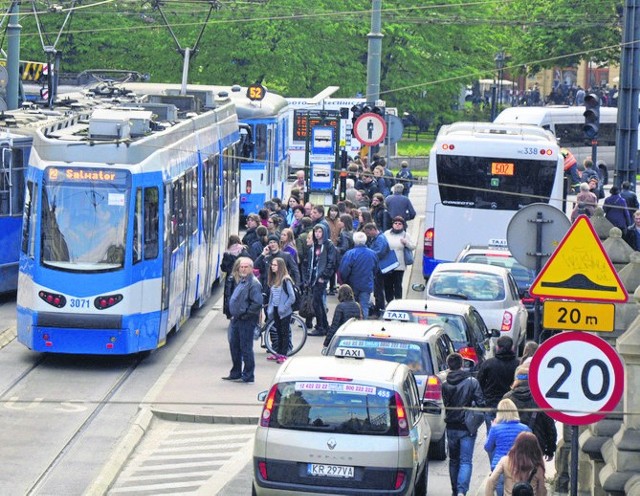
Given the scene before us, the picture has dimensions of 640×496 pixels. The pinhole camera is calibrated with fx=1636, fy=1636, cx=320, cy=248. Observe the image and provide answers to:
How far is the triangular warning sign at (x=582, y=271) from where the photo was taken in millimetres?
11922

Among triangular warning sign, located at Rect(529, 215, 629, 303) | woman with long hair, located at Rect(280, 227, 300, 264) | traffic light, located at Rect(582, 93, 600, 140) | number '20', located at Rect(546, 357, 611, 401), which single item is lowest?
woman with long hair, located at Rect(280, 227, 300, 264)

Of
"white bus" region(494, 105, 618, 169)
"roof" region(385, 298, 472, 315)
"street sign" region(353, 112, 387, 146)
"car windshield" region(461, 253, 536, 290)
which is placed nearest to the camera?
"roof" region(385, 298, 472, 315)

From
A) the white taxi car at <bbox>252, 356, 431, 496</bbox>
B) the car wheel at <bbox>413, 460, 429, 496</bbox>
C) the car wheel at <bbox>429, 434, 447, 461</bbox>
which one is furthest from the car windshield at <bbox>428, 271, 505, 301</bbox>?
the white taxi car at <bbox>252, 356, 431, 496</bbox>

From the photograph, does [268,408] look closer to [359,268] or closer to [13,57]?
[359,268]

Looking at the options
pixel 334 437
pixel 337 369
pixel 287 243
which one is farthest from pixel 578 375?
pixel 287 243

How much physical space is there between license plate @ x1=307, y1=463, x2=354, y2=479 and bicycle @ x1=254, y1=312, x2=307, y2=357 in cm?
884

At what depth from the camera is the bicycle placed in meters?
22.3

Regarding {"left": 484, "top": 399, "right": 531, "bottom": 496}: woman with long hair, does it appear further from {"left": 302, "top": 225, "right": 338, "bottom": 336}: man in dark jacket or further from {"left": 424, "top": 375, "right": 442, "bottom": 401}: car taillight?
{"left": 302, "top": 225, "right": 338, "bottom": 336}: man in dark jacket

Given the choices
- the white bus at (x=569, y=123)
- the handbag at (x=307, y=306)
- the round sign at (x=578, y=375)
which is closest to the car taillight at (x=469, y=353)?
the handbag at (x=307, y=306)

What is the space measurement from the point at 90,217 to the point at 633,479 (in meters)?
10.0

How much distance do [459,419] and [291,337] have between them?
8.38 meters

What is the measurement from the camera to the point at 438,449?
1691 cm

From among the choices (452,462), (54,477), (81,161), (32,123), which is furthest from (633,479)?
(32,123)

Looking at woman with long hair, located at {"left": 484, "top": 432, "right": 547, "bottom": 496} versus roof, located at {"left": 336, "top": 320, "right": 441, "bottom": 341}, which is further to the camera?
roof, located at {"left": 336, "top": 320, "right": 441, "bottom": 341}
